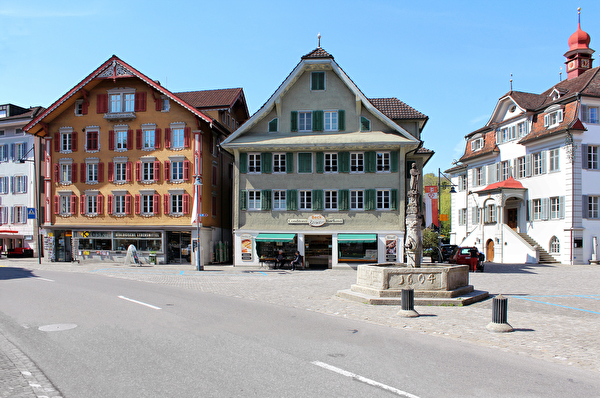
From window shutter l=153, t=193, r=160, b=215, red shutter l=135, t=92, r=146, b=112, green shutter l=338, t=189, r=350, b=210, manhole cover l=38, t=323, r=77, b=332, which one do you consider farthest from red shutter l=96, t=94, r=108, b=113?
manhole cover l=38, t=323, r=77, b=332

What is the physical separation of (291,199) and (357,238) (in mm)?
5224

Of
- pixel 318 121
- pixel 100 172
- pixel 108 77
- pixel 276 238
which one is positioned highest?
pixel 108 77

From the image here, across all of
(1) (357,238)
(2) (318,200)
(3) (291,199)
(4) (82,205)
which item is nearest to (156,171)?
(4) (82,205)

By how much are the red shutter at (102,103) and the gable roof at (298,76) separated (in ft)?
38.7

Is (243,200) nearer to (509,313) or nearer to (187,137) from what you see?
(187,137)

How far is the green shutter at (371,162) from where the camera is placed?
3341 centimetres

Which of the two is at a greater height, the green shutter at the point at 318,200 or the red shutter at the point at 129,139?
the red shutter at the point at 129,139

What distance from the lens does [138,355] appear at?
8.02 meters

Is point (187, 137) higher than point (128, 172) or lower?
higher

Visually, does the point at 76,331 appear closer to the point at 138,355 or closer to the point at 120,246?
the point at 138,355

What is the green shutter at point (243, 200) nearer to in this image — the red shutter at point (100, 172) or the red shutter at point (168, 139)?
the red shutter at point (168, 139)

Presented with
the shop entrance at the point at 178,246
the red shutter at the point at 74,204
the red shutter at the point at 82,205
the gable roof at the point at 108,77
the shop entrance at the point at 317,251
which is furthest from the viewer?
the red shutter at the point at 74,204

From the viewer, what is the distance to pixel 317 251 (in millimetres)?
34375

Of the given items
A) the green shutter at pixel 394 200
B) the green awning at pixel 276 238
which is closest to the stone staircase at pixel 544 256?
the green shutter at pixel 394 200
